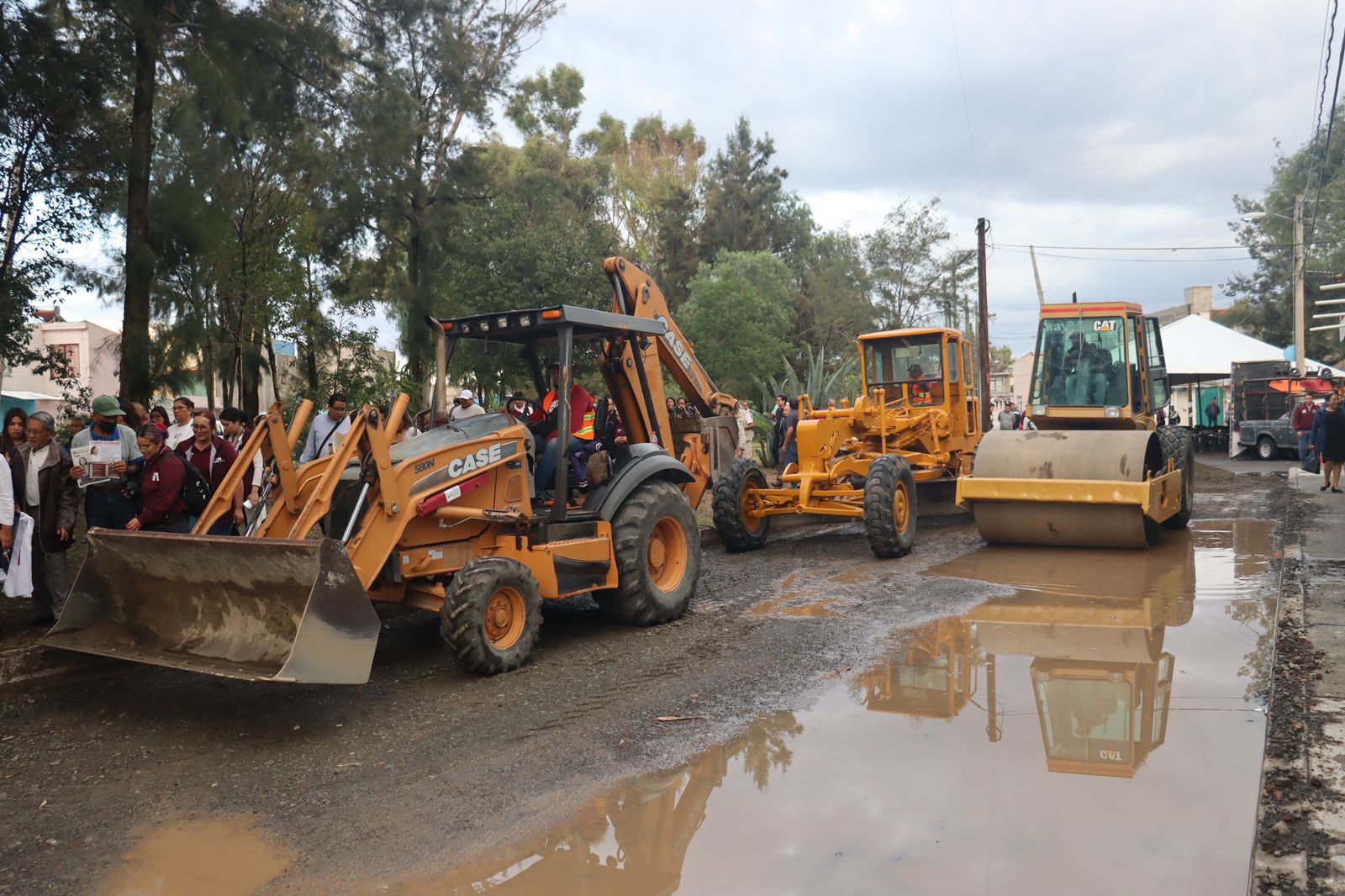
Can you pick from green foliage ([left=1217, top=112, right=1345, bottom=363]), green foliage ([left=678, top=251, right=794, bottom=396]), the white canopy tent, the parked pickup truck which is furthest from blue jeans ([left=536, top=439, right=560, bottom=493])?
green foliage ([left=1217, top=112, right=1345, bottom=363])

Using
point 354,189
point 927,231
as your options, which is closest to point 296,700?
point 354,189

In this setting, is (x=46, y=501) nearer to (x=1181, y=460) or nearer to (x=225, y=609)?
(x=225, y=609)

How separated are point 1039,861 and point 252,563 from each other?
13.9 ft

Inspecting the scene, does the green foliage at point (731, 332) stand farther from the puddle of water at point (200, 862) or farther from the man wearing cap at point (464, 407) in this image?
the puddle of water at point (200, 862)

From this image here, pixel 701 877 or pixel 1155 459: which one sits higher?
pixel 1155 459

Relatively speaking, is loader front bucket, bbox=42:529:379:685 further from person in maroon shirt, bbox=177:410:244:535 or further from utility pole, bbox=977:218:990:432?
utility pole, bbox=977:218:990:432

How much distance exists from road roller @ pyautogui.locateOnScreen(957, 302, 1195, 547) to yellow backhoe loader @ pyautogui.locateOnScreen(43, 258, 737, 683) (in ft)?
14.7

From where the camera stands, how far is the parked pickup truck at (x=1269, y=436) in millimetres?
25453

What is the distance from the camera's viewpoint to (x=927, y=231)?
42594 mm

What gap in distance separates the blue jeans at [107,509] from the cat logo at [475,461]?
299cm

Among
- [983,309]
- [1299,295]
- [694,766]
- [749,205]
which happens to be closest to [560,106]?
[749,205]

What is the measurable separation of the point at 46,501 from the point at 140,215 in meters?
4.03

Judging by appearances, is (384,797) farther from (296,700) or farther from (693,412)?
(693,412)

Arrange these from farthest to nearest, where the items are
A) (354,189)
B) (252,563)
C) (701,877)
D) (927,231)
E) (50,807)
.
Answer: (927,231), (354,189), (252,563), (50,807), (701,877)
